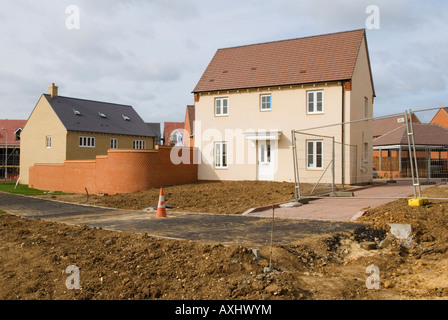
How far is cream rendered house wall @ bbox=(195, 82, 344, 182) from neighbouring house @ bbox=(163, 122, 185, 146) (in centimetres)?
4096

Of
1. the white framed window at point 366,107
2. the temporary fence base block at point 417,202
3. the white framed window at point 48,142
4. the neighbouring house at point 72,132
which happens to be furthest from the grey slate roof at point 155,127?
the temporary fence base block at point 417,202

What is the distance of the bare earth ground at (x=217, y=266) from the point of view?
5234 mm

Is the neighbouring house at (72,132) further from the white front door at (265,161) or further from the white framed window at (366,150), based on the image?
the white framed window at (366,150)

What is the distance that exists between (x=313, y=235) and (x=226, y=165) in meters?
16.6

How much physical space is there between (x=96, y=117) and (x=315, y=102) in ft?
86.7

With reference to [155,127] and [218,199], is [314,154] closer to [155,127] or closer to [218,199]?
[218,199]

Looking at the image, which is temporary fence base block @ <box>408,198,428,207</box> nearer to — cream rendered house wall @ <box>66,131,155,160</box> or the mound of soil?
the mound of soil

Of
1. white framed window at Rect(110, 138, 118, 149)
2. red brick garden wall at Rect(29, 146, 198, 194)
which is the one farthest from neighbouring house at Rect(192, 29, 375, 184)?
white framed window at Rect(110, 138, 118, 149)

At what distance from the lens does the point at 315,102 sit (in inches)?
872

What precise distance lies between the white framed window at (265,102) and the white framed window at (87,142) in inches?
812

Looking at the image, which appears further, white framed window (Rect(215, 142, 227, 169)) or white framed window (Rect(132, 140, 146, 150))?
white framed window (Rect(132, 140, 146, 150))

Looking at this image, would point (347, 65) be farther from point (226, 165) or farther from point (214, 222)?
point (214, 222)

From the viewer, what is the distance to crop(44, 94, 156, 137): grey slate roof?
37.7m

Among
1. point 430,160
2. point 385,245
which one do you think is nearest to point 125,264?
point 385,245
